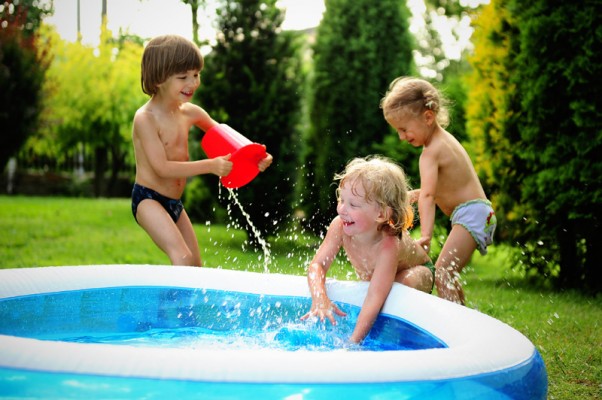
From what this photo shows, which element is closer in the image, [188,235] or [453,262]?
[453,262]

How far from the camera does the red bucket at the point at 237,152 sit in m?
3.98

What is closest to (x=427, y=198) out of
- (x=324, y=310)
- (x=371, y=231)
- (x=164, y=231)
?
(x=371, y=231)

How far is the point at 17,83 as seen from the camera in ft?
39.9

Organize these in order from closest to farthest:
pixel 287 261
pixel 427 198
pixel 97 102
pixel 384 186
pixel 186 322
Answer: pixel 384 186 < pixel 186 322 < pixel 427 198 < pixel 287 261 < pixel 97 102

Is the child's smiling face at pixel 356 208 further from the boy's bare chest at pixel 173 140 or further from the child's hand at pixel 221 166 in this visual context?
the boy's bare chest at pixel 173 140

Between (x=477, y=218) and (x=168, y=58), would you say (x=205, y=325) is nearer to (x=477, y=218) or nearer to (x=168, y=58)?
(x=168, y=58)

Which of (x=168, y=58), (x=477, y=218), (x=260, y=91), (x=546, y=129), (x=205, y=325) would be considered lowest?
(x=205, y=325)

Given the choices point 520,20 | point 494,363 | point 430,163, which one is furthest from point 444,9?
point 494,363

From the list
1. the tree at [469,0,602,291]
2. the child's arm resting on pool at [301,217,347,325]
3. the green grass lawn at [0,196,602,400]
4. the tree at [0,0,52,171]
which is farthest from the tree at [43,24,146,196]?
the child's arm resting on pool at [301,217,347,325]

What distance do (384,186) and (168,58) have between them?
1.53m

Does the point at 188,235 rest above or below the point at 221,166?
below

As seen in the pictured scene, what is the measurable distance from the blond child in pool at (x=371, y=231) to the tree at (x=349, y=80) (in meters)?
4.92

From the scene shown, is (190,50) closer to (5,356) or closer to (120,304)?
(120,304)

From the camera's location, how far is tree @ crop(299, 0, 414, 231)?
821 centimetres
